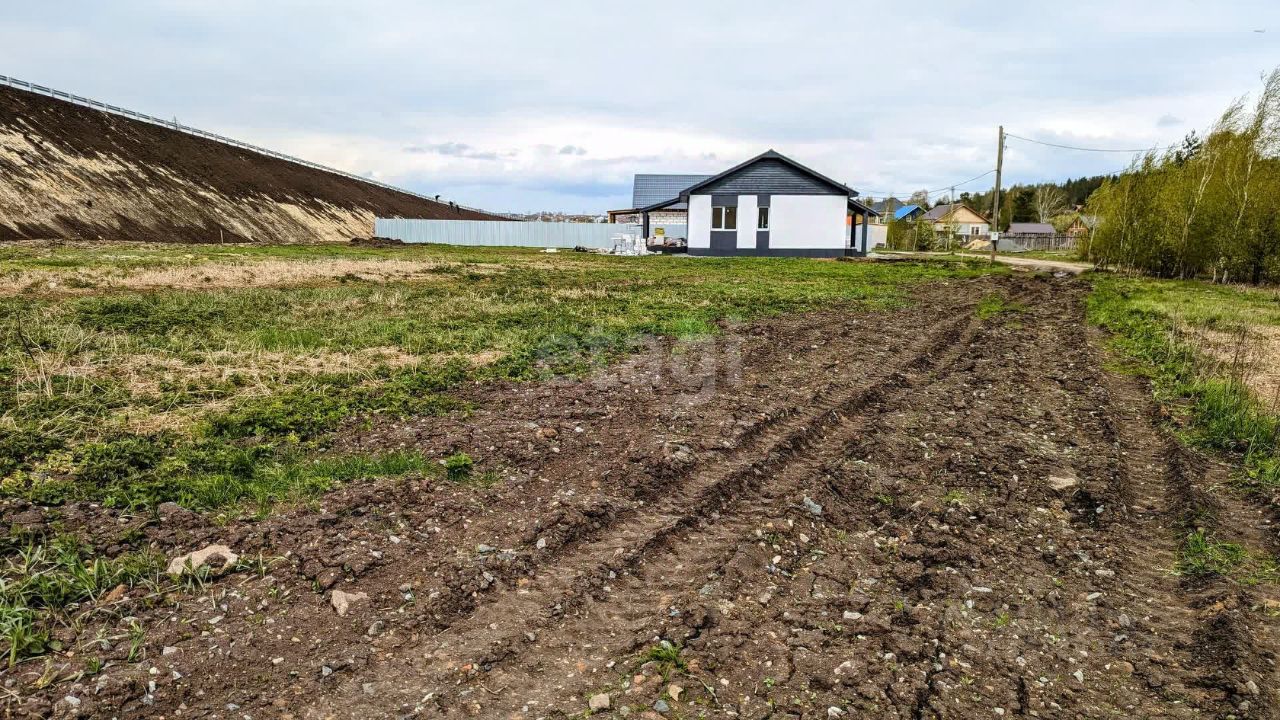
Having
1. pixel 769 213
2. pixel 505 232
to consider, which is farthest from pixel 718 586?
pixel 505 232

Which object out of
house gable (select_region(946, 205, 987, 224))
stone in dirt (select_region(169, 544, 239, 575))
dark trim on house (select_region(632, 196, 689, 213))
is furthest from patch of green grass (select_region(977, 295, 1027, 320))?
house gable (select_region(946, 205, 987, 224))

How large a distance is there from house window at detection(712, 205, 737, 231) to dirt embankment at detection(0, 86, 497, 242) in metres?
31.5

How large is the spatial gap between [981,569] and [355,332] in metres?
8.80

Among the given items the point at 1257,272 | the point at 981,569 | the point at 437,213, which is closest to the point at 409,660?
the point at 981,569

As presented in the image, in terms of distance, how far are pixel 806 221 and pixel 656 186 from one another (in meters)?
20.5

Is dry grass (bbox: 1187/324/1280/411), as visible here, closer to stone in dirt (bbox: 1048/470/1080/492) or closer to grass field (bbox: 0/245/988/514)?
stone in dirt (bbox: 1048/470/1080/492)

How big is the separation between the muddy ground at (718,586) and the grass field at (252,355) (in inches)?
21.7

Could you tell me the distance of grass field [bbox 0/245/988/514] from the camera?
5.17 metres

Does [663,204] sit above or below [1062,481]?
above

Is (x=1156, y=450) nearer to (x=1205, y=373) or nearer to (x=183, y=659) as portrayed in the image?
(x=1205, y=373)

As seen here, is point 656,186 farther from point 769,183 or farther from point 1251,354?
point 1251,354

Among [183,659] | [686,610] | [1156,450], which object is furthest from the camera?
[1156,450]

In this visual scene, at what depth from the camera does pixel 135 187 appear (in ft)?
147

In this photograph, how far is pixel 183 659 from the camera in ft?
10.6
